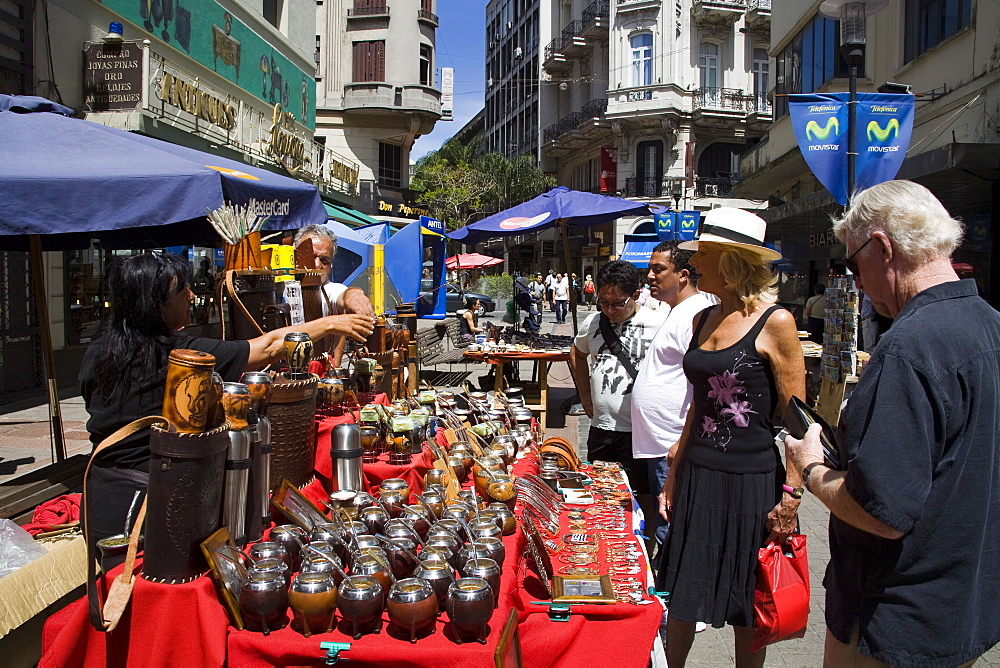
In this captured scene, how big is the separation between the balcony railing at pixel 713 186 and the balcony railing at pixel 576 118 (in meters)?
6.51

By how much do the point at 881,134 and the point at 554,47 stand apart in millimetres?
41649

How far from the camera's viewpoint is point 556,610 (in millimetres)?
2451

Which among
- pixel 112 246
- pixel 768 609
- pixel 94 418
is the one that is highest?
pixel 112 246

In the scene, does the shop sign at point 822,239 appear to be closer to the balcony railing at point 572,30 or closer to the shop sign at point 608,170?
the shop sign at point 608,170

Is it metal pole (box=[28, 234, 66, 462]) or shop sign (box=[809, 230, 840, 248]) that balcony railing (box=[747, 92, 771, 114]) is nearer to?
shop sign (box=[809, 230, 840, 248])

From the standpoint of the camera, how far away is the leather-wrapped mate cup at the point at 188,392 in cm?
211

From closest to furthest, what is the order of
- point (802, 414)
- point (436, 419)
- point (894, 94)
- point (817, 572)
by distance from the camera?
point (802, 414) → point (436, 419) → point (817, 572) → point (894, 94)

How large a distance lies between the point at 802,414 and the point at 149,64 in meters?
10.8

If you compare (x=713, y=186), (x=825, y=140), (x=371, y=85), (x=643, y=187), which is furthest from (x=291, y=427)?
(x=713, y=186)

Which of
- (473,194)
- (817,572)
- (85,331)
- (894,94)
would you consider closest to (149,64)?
(85,331)

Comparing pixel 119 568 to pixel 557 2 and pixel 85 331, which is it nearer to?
pixel 85 331

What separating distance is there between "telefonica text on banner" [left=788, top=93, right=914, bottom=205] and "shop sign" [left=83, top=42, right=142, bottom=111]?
345 inches

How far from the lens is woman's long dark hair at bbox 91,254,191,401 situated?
8.16 feet

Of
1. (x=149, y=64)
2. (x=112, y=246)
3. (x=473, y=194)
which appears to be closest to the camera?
(x=112, y=246)
